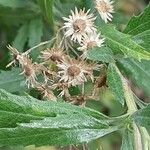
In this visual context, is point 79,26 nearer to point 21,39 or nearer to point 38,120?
point 38,120

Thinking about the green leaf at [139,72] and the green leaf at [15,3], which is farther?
the green leaf at [15,3]

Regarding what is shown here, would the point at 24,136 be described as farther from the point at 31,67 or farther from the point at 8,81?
the point at 8,81

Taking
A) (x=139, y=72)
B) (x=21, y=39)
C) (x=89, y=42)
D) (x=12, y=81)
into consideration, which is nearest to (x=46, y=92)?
(x=89, y=42)

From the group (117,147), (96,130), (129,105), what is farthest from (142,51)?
(117,147)

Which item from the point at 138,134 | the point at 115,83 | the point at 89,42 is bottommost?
the point at 138,134

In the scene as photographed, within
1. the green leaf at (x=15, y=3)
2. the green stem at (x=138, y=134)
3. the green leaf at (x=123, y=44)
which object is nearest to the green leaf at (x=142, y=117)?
the green stem at (x=138, y=134)

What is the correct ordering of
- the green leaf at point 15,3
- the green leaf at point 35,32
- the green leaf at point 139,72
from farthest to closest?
the green leaf at point 35,32 < the green leaf at point 15,3 < the green leaf at point 139,72

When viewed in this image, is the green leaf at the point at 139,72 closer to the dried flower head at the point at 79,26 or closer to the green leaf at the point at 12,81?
the dried flower head at the point at 79,26
